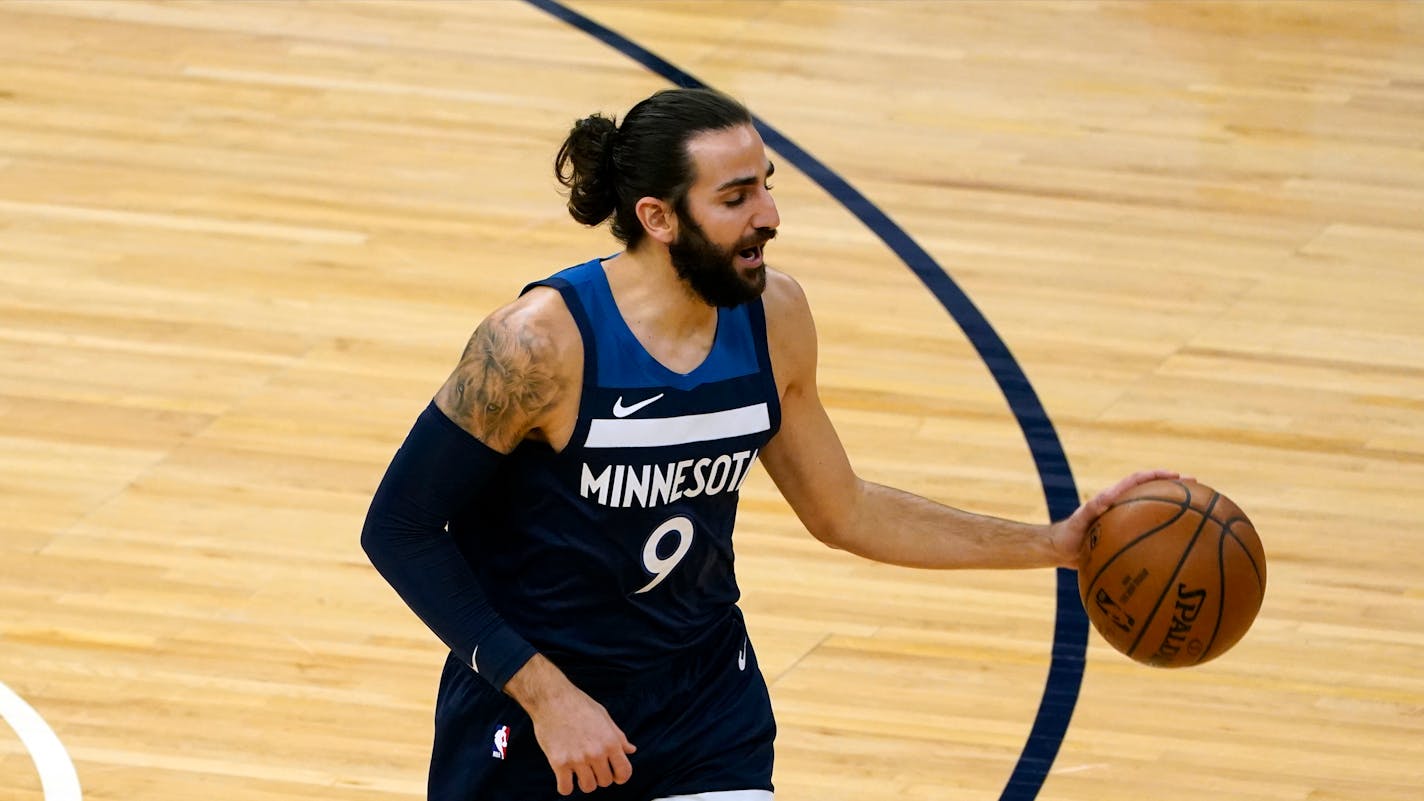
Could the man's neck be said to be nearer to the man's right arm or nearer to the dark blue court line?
the man's right arm

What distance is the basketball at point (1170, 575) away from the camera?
3.93 metres

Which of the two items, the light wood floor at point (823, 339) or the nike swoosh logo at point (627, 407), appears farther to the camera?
the light wood floor at point (823, 339)

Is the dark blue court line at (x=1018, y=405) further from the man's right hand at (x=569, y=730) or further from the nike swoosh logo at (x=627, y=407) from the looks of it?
the man's right hand at (x=569, y=730)

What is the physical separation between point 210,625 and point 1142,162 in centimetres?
437

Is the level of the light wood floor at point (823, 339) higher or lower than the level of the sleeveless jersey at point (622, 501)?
lower

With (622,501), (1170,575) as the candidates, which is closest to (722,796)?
(622,501)

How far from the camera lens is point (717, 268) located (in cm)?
341

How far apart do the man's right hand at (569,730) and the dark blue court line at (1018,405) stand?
5.08ft

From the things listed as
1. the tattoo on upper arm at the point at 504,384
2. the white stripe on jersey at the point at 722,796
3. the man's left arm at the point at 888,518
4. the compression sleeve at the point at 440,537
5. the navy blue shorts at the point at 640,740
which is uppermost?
the tattoo on upper arm at the point at 504,384

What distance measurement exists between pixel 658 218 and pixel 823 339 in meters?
3.58

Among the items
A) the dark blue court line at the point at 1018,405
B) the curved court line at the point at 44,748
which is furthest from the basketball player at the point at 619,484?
the curved court line at the point at 44,748

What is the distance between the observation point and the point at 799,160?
326 inches

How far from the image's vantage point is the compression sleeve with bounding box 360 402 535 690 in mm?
3346

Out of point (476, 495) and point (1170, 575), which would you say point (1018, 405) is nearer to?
point (1170, 575)
